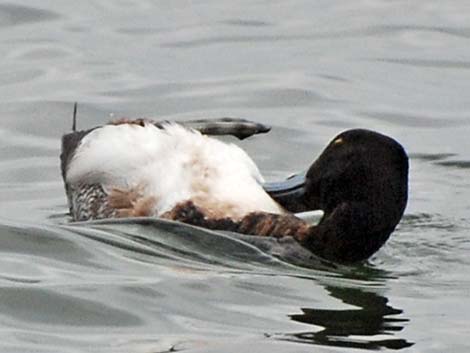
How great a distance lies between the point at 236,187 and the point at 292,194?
0.95 ft

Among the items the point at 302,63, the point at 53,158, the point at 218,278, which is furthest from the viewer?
the point at 302,63

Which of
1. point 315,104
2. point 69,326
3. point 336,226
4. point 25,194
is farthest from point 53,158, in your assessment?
point 69,326

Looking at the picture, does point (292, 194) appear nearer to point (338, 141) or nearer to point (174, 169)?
point (338, 141)

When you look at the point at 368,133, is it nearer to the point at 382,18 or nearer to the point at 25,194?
the point at 25,194

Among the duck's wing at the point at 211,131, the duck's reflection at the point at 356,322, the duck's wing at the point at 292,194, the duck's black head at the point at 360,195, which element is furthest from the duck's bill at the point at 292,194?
the duck's reflection at the point at 356,322

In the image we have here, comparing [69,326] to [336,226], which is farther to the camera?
[336,226]

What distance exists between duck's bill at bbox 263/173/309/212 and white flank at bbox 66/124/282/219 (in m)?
0.06

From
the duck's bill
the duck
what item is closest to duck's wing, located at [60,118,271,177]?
the duck

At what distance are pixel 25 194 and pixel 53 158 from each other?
0.97m

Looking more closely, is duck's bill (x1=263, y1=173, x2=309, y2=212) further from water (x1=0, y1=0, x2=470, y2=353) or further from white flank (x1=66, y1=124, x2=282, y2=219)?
water (x1=0, y1=0, x2=470, y2=353)

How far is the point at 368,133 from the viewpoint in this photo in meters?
9.51

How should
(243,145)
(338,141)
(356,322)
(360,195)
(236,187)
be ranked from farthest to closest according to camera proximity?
1. (243,145)
2. (236,187)
3. (338,141)
4. (360,195)
5. (356,322)

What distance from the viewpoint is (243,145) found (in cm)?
1268

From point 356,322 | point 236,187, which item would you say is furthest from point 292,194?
point 356,322
